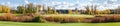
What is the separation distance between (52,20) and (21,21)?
0.59m

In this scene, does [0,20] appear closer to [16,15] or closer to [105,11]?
[16,15]

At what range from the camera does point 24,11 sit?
4770 mm

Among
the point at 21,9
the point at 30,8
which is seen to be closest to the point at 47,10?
the point at 30,8

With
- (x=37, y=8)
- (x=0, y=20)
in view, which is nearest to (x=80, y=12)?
(x=37, y=8)

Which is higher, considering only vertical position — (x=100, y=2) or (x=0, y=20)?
(x=100, y=2)

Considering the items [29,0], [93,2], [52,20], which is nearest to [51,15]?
[52,20]

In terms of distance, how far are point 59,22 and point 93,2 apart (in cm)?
74

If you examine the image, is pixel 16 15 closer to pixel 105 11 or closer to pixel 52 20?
pixel 52 20

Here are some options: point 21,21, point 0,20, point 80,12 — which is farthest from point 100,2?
point 0,20

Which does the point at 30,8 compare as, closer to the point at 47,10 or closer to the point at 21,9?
the point at 21,9

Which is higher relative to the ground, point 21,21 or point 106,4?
point 106,4

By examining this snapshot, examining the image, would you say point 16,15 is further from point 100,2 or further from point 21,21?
point 100,2

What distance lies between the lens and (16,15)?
15.6ft

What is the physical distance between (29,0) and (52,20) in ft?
1.89
